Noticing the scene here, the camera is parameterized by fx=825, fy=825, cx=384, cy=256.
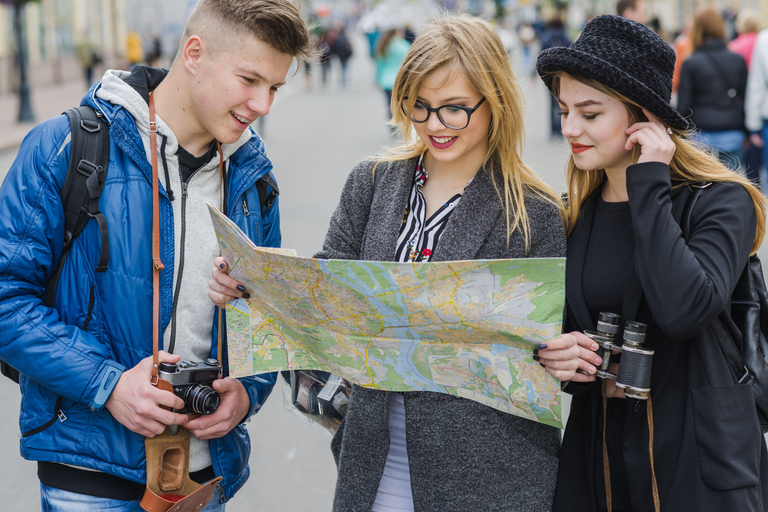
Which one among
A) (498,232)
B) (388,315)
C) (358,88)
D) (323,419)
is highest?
(498,232)

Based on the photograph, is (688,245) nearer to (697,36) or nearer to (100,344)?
(100,344)

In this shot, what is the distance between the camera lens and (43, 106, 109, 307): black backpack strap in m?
2.04

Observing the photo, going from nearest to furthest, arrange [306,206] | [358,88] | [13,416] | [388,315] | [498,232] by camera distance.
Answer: [388,315]
[498,232]
[13,416]
[306,206]
[358,88]

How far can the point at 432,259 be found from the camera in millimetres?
2232

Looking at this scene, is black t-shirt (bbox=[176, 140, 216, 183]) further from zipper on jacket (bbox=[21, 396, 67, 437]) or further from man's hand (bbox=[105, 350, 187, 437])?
zipper on jacket (bbox=[21, 396, 67, 437])

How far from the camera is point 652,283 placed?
6.53 feet

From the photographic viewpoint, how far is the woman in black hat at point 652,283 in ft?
6.58

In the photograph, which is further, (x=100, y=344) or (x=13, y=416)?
(x=13, y=416)

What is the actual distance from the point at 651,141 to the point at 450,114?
1.73 feet

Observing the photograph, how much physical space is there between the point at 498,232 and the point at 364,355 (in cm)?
49

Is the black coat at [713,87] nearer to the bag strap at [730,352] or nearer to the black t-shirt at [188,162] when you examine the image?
the bag strap at [730,352]

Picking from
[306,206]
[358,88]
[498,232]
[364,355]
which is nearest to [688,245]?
[498,232]

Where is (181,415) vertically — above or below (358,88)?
above

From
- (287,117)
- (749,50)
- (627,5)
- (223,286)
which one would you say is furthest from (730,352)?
(287,117)
